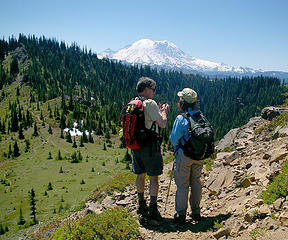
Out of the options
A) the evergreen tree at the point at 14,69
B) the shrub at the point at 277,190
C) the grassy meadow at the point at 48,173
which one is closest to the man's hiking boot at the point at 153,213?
the shrub at the point at 277,190

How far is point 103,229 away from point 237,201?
3442mm

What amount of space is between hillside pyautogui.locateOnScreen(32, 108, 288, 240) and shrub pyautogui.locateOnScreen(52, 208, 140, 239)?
0.33 metres

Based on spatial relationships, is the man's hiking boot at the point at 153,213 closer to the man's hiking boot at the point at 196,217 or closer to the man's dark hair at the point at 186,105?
the man's hiking boot at the point at 196,217

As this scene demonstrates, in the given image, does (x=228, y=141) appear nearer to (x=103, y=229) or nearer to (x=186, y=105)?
(x=186, y=105)

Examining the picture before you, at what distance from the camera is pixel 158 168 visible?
19.0ft

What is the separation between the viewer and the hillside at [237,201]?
445cm

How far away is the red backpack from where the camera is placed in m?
5.58

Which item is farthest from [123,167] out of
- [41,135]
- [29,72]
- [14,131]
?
[29,72]

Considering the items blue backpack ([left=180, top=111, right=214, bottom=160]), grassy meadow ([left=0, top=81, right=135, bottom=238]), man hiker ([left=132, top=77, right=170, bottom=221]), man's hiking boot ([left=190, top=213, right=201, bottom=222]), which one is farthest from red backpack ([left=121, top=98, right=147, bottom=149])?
grassy meadow ([left=0, top=81, right=135, bottom=238])

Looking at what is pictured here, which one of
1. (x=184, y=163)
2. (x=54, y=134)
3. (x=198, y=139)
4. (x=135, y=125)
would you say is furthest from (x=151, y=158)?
(x=54, y=134)

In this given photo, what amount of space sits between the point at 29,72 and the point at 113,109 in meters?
70.4

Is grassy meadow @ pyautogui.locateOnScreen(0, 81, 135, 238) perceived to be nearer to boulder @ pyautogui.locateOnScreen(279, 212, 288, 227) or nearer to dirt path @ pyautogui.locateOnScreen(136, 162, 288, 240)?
dirt path @ pyautogui.locateOnScreen(136, 162, 288, 240)

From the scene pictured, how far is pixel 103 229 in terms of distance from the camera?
5.38m

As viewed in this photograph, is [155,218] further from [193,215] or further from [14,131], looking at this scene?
[14,131]
